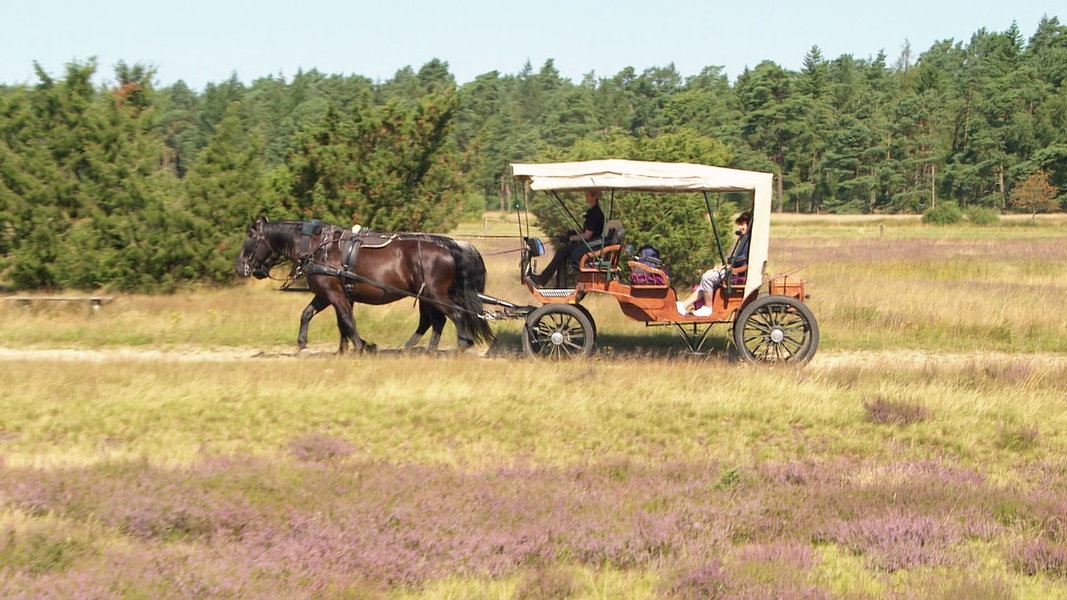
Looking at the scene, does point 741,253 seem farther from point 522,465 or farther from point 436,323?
point 522,465

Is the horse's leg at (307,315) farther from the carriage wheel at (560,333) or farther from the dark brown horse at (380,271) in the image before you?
the carriage wheel at (560,333)

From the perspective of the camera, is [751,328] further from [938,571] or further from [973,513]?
[938,571]

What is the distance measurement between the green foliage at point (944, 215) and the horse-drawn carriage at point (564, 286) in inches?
2341

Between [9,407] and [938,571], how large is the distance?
9.01 meters

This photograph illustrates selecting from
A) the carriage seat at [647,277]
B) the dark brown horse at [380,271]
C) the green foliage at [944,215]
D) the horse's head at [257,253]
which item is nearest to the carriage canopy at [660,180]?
the carriage seat at [647,277]

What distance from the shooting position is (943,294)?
21000 millimetres

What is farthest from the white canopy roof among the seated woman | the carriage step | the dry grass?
the dry grass

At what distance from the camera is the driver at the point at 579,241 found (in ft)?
47.7

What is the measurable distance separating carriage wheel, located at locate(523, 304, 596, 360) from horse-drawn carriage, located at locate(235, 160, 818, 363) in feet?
0.05

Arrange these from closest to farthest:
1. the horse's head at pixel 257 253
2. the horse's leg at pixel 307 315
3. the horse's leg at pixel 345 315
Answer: the horse's leg at pixel 345 315
the horse's leg at pixel 307 315
the horse's head at pixel 257 253

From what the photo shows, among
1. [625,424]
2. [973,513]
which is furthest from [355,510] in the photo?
[973,513]

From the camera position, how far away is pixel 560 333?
47.5 ft

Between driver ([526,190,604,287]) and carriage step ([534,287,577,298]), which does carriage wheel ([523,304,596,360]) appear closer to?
carriage step ([534,287,577,298])

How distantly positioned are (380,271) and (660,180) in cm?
397
